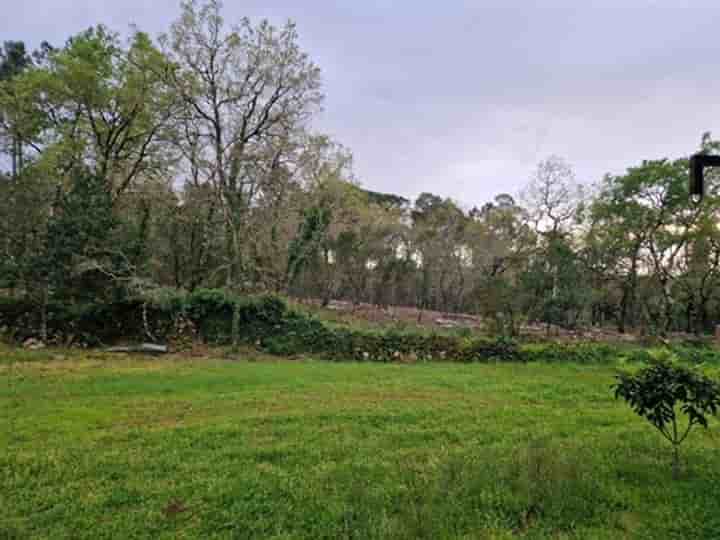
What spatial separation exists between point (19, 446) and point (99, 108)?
14.8 m

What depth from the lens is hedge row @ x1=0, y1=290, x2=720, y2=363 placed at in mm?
9547

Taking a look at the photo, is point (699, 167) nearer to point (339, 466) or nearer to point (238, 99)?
point (339, 466)

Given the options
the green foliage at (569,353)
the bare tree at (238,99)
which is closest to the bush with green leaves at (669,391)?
the green foliage at (569,353)

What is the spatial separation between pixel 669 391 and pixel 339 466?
2519 mm

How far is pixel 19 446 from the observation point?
3.31m

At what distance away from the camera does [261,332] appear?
10.8 m

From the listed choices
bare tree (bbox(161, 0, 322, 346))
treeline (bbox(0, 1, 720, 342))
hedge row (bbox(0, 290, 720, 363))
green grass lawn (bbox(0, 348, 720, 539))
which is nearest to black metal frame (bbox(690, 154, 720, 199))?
green grass lawn (bbox(0, 348, 720, 539))

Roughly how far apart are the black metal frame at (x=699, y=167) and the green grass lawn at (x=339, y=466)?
7.46 ft

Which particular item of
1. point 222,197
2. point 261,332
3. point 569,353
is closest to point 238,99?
point 222,197

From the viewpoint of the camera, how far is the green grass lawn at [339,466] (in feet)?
7.20

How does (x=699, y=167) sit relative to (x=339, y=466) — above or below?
above

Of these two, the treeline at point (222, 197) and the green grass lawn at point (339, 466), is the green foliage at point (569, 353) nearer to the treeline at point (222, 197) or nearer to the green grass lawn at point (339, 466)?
the treeline at point (222, 197)

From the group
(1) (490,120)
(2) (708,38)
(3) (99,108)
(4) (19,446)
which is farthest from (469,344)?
(3) (99,108)

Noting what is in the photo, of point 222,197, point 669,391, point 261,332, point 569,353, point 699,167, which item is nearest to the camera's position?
point 669,391
